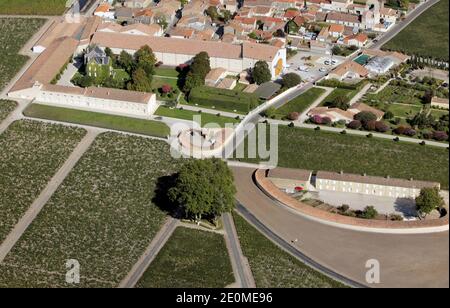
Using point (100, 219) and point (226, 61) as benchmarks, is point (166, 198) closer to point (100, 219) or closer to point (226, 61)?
point (100, 219)

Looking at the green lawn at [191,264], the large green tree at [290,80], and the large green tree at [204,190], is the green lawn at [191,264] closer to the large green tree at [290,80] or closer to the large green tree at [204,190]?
the large green tree at [204,190]

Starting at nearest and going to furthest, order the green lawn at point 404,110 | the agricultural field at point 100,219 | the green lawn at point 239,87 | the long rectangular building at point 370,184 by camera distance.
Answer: the agricultural field at point 100,219
the long rectangular building at point 370,184
the green lawn at point 404,110
the green lawn at point 239,87

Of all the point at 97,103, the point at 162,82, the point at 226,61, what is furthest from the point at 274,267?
the point at 226,61

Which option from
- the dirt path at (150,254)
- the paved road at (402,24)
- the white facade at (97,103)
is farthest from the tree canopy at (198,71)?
the paved road at (402,24)
